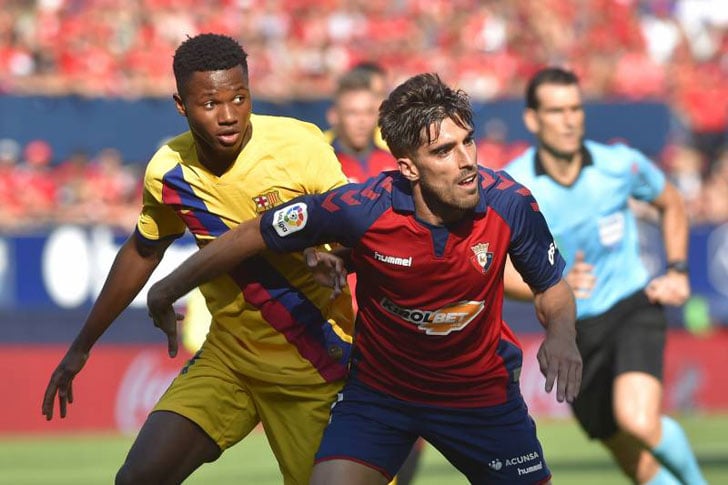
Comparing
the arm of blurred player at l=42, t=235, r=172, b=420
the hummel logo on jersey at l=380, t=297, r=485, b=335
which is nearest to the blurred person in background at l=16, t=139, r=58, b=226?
the arm of blurred player at l=42, t=235, r=172, b=420

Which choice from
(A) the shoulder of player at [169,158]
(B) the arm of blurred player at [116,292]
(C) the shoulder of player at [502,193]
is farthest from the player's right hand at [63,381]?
(C) the shoulder of player at [502,193]

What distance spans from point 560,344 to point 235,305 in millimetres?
1524

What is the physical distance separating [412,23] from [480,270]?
14742 millimetres

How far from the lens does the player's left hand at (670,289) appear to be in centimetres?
821

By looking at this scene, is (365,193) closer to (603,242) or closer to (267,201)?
(267,201)

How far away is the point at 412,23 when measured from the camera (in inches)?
780

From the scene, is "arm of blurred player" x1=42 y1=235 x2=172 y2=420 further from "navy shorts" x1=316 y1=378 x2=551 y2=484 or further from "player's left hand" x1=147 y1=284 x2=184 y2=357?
"navy shorts" x1=316 y1=378 x2=551 y2=484

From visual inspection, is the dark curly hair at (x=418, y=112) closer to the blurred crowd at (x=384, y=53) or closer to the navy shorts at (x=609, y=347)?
the navy shorts at (x=609, y=347)

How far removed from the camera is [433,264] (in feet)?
17.8

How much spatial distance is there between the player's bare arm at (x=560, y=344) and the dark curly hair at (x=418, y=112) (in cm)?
78

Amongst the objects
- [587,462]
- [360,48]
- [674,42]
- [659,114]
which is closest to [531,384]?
[587,462]

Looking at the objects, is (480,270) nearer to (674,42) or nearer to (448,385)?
(448,385)

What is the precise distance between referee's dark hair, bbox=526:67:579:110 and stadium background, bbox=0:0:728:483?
3.98 m

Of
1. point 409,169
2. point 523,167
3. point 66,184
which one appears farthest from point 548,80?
point 66,184
